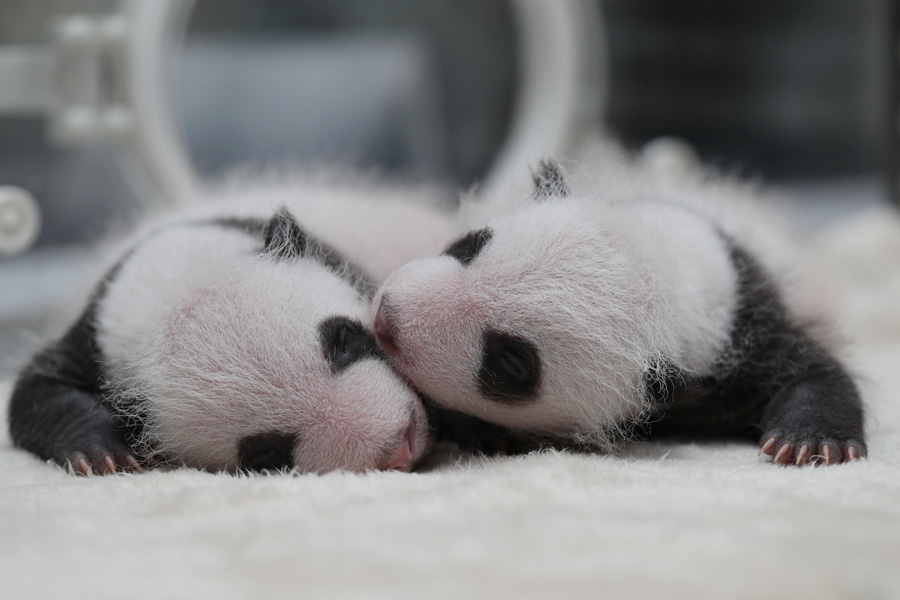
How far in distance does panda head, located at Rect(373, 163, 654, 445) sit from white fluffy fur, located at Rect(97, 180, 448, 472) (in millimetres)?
91

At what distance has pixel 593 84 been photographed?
12.8ft

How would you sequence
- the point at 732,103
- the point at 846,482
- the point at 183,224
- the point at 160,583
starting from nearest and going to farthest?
the point at 160,583 → the point at 846,482 → the point at 183,224 → the point at 732,103

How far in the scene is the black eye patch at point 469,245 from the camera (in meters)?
1.65

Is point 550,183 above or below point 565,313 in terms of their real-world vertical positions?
above

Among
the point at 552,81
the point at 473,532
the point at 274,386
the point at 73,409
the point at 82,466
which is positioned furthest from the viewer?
the point at 552,81

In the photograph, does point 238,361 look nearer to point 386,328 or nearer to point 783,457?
point 386,328

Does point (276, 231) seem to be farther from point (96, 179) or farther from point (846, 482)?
point (96, 179)

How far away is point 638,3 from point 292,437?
13.8ft

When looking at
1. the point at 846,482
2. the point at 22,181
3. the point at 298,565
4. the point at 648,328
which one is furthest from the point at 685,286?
the point at 22,181

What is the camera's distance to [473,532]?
43.4 inches

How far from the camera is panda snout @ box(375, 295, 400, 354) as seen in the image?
62.4 inches

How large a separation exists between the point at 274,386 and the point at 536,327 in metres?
0.43

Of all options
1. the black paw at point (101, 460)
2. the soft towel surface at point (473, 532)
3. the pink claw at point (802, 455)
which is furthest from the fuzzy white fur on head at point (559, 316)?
the black paw at point (101, 460)

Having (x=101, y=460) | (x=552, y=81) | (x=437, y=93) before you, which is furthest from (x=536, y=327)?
(x=437, y=93)
